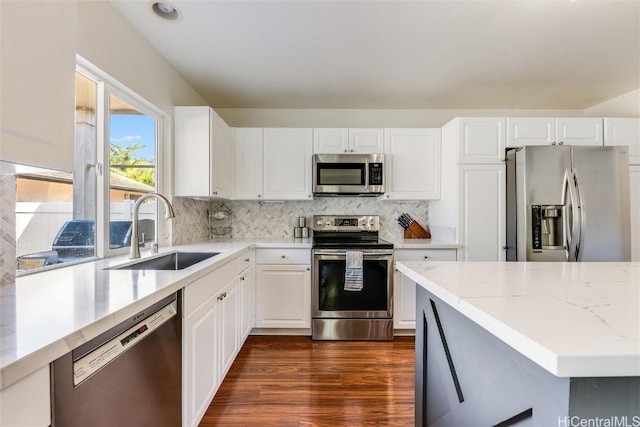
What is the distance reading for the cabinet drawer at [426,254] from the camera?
8.61 ft

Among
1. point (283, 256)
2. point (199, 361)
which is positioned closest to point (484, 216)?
point (283, 256)

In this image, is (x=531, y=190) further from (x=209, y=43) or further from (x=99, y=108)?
(x=99, y=108)

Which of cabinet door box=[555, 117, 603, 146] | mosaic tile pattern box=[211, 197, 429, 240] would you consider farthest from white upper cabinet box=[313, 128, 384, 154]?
cabinet door box=[555, 117, 603, 146]

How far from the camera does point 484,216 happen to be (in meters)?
2.59

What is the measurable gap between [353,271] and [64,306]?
2023 mm

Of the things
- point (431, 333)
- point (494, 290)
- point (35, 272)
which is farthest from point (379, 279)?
point (35, 272)

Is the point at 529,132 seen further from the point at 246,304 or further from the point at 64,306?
the point at 64,306

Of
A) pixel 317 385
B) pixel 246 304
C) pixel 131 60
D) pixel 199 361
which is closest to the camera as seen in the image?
pixel 199 361

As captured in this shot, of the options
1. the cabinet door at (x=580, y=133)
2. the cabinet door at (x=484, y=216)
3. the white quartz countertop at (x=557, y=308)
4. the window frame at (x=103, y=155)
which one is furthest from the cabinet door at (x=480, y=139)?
the window frame at (x=103, y=155)

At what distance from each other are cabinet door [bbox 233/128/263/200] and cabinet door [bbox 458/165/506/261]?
6.61 feet

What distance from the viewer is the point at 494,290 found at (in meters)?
0.85

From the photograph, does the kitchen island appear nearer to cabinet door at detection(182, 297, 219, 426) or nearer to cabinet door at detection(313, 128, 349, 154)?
cabinet door at detection(182, 297, 219, 426)

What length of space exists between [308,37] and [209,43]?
2.33 feet

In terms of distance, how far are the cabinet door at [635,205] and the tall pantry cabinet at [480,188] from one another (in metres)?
1.14
